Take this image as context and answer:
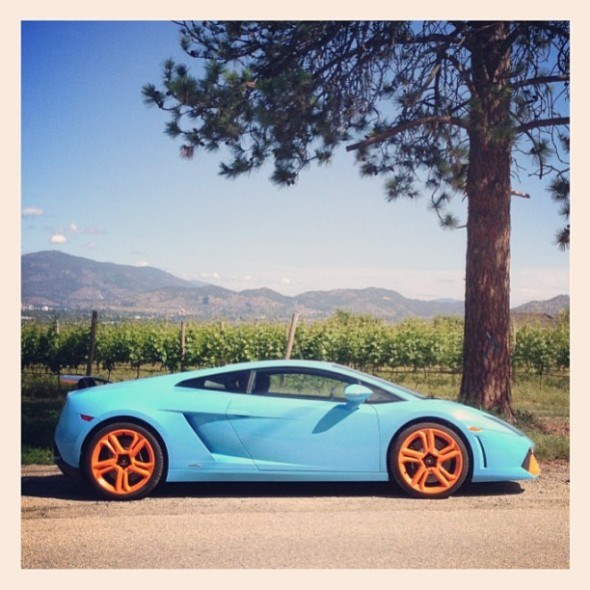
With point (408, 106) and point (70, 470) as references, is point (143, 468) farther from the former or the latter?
point (408, 106)

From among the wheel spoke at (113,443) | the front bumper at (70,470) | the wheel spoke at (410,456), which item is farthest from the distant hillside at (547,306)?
the front bumper at (70,470)

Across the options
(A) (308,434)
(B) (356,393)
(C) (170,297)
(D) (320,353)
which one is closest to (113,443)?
(A) (308,434)

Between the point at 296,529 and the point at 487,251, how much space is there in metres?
3.41

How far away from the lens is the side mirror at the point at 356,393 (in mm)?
4801

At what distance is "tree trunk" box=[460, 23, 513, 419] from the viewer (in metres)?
6.77

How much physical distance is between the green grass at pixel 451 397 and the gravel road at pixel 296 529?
2.99 ft

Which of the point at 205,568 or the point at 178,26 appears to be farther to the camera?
the point at 178,26

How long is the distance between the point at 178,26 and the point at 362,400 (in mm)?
3559

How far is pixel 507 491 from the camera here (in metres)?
5.25

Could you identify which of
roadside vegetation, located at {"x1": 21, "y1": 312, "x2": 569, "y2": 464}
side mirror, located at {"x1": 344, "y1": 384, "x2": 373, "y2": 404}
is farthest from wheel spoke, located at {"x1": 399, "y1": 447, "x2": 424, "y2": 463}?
roadside vegetation, located at {"x1": 21, "y1": 312, "x2": 569, "y2": 464}

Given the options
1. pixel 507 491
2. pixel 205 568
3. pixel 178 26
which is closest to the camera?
pixel 205 568
